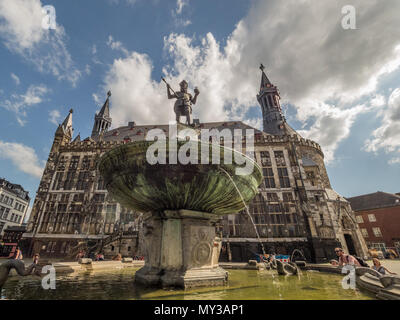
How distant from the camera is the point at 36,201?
22.4 metres

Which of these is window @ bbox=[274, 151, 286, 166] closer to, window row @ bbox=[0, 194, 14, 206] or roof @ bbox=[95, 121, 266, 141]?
roof @ bbox=[95, 121, 266, 141]

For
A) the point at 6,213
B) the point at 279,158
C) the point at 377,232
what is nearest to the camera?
the point at 279,158

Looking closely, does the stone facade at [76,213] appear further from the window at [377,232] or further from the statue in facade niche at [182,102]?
the window at [377,232]

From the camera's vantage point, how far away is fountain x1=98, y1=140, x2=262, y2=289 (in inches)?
177

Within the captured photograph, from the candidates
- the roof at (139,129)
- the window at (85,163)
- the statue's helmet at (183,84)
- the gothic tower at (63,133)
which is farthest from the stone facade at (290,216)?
the gothic tower at (63,133)

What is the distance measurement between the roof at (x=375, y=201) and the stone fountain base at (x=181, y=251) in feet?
118

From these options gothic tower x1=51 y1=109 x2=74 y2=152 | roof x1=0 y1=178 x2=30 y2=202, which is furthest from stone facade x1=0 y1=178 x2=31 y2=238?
gothic tower x1=51 y1=109 x2=74 y2=152

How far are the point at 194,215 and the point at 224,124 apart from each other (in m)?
27.4

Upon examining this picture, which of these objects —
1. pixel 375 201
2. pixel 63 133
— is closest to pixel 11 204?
pixel 63 133

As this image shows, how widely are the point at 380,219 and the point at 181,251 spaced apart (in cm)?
3721

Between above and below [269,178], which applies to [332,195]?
below

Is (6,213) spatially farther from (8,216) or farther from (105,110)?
(105,110)

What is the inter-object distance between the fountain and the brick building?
34.5 m

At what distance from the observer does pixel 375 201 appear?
104 ft
